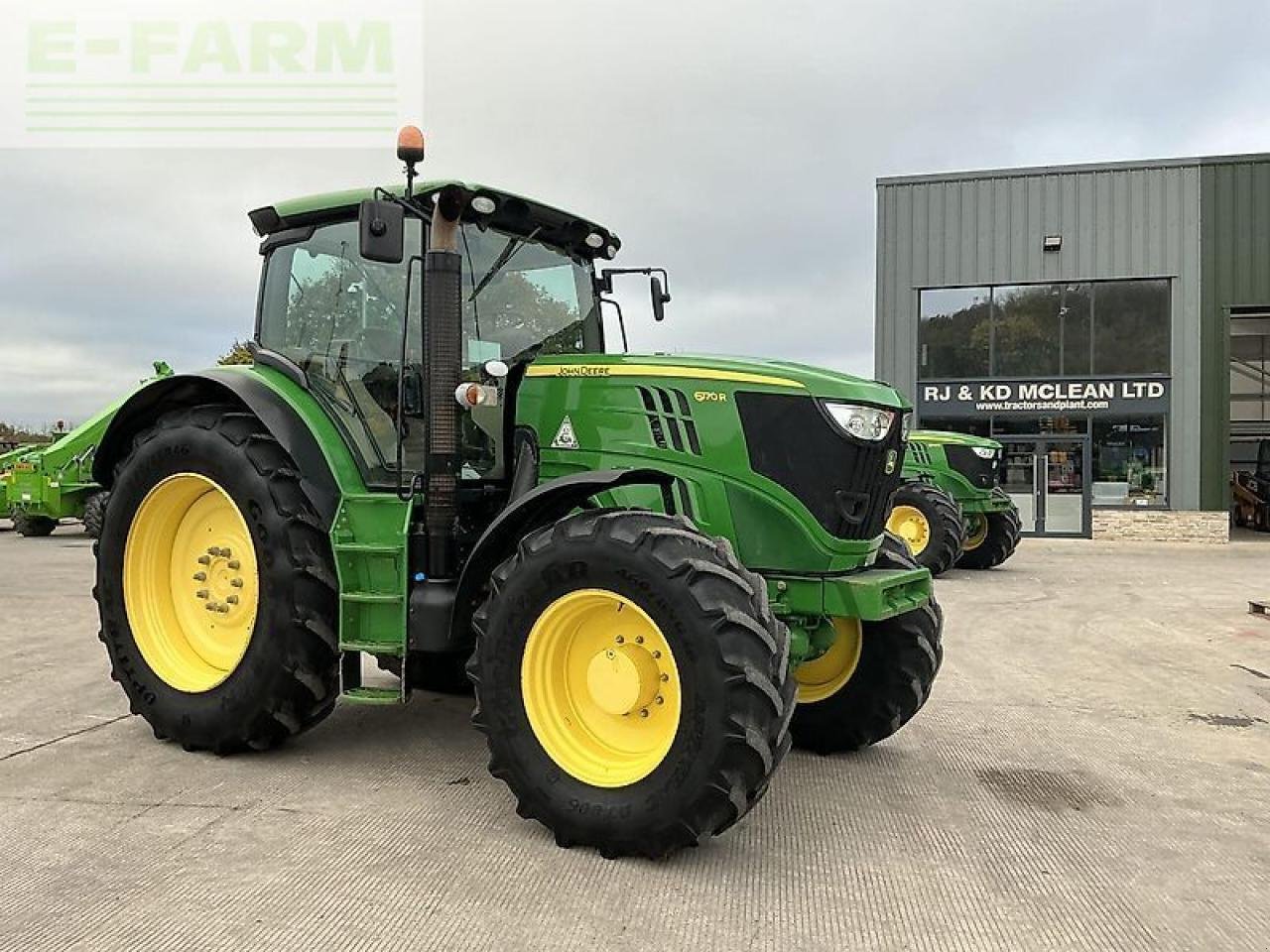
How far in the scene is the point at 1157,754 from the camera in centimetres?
503

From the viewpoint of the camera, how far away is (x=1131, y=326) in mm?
20594

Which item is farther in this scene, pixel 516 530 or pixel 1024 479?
pixel 1024 479

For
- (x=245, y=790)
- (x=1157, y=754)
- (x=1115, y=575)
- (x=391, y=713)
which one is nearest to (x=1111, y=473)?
(x=1115, y=575)

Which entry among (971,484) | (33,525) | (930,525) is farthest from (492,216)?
(33,525)

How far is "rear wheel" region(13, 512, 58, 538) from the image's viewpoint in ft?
58.8

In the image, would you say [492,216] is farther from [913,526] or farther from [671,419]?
[913,526]

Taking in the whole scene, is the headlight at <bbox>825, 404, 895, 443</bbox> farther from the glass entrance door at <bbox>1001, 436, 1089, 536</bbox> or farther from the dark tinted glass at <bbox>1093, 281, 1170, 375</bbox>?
the dark tinted glass at <bbox>1093, 281, 1170, 375</bbox>

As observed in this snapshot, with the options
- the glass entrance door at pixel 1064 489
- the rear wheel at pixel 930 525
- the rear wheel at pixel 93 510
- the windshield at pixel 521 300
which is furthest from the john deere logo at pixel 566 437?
the glass entrance door at pixel 1064 489

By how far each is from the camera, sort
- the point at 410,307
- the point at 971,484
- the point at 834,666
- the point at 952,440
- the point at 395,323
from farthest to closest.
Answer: the point at 952,440 < the point at 971,484 < the point at 834,666 < the point at 395,323 < the point at 410,307

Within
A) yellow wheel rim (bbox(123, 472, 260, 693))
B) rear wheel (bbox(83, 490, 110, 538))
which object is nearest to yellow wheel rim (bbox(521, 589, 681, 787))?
yellow wheel rim (bbox(123, 472, 260, 693))

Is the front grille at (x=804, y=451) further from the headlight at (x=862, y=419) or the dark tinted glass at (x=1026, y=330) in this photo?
the dark tinted glass at (x=1026, y=330)

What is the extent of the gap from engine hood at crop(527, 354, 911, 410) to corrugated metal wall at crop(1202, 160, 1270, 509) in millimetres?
19024

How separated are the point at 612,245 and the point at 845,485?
1.99 meters

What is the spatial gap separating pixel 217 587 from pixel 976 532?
11524mm
